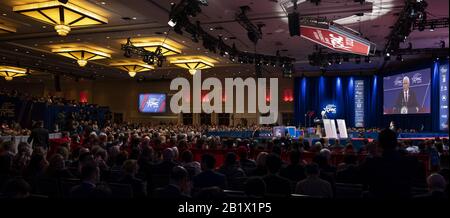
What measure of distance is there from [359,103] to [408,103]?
221 inches

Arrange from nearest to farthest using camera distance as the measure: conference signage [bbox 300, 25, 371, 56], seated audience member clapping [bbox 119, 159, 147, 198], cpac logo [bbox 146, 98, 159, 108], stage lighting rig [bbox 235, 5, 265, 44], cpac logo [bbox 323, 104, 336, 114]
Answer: seated audience member clapping [bbox 119, 159, 147, 198], conference signage [bbox 300, 25, 371, 56], stage lighting rig [bbox 235, 5, 265, 44], cpac logo [bbox 323, 104, 336, 114], cpac logo [bbox 146, 98, 159, 108]

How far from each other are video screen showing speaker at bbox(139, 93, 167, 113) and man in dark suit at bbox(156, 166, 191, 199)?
Result: 84.0 feet

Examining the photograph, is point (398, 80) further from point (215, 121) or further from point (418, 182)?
point (418, 182)

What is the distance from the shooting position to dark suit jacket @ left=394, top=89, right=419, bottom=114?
Answer: 18702mm

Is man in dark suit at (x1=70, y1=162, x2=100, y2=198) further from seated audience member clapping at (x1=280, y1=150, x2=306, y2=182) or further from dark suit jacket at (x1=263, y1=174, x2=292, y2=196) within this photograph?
seated audience member clapping at (x1=280, y1=150, x2=306, y2=182)

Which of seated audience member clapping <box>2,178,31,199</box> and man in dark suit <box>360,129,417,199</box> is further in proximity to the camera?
seated audience member clapping <box>2,178,31,199</box>

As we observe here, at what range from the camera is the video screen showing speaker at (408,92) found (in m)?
17.8

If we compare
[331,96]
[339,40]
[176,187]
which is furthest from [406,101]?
[176,187]

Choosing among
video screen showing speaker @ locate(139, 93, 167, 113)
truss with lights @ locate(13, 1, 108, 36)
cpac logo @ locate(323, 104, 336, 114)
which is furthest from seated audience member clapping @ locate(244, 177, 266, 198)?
video screen showing speaker @ locate(139, 93, 167, 113)

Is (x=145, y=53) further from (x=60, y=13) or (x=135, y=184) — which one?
(x=135, y=184)

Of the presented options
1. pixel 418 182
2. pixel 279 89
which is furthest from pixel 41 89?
pixel 418 182

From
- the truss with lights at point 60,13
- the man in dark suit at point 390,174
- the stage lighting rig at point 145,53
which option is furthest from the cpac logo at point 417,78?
the man in dark suit at point 390,174

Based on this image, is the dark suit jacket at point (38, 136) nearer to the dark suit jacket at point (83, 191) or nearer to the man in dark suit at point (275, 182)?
the dark suit jacket at point (83, 191)

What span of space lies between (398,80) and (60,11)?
17270mm
